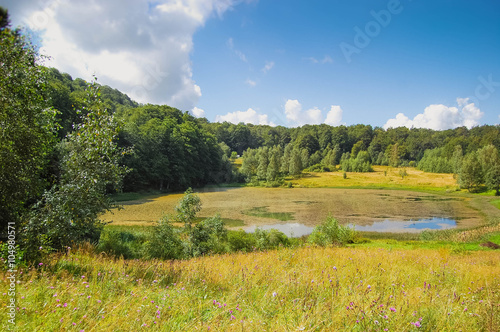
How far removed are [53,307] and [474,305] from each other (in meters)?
6.61

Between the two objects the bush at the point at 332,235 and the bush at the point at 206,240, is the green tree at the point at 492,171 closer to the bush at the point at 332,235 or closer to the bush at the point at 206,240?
the bush at the point at 332,235

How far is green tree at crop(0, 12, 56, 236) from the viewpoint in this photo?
5.77 metres

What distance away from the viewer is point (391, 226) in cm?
2983

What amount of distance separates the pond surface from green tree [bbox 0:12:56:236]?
20656 mm

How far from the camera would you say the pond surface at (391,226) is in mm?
26453

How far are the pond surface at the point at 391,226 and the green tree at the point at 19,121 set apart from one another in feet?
67.8

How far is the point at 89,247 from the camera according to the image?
8.43m

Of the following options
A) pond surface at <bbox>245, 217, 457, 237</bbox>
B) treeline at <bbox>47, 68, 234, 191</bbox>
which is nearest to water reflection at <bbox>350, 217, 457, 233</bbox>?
pond surface at <bbox>245, 217, 457, 237</bbox>

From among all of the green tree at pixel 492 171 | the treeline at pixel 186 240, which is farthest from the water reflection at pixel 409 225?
the green tree at pixel 492 171

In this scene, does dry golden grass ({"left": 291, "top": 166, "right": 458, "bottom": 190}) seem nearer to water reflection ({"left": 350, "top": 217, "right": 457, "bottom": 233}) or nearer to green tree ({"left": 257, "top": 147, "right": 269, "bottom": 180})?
green tree ({"left": 257, "top": 147, "right": 269, "bottom": 180})

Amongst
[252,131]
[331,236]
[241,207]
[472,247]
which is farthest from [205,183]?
[252,131]

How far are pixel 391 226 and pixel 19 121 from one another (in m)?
33.5

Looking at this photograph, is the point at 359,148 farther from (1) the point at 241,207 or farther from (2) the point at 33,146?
(2) the point at 33,146

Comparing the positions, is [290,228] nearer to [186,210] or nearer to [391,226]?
[391,226]
